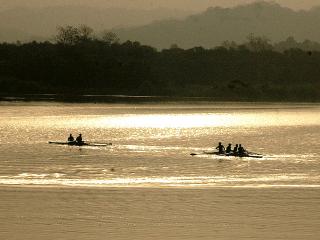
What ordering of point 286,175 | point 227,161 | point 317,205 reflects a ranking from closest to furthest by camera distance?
point 317,205 → point 286,175 → point 227,161

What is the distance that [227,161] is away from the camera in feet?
187

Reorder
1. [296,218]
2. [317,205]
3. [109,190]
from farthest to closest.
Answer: [109,190] < [317,205] < [296,218]

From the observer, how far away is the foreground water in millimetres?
31828

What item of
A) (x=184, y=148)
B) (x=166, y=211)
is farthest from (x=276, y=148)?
(x=166, y=211)

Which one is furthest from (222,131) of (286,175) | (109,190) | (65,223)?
(65,223)

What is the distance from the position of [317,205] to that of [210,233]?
749 centimetres

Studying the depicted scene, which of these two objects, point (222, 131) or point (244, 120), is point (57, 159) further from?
point (244, 120)

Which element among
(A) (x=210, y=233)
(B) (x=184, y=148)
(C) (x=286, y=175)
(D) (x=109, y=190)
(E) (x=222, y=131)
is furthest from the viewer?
(E) (x=222, y=131)

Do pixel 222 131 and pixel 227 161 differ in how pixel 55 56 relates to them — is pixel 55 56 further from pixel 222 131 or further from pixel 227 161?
pixel 227 161

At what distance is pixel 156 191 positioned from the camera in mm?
40562

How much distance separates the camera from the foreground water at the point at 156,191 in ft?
104

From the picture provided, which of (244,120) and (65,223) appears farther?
(244,120)

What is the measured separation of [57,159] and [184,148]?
17820 mm

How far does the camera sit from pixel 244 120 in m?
139
